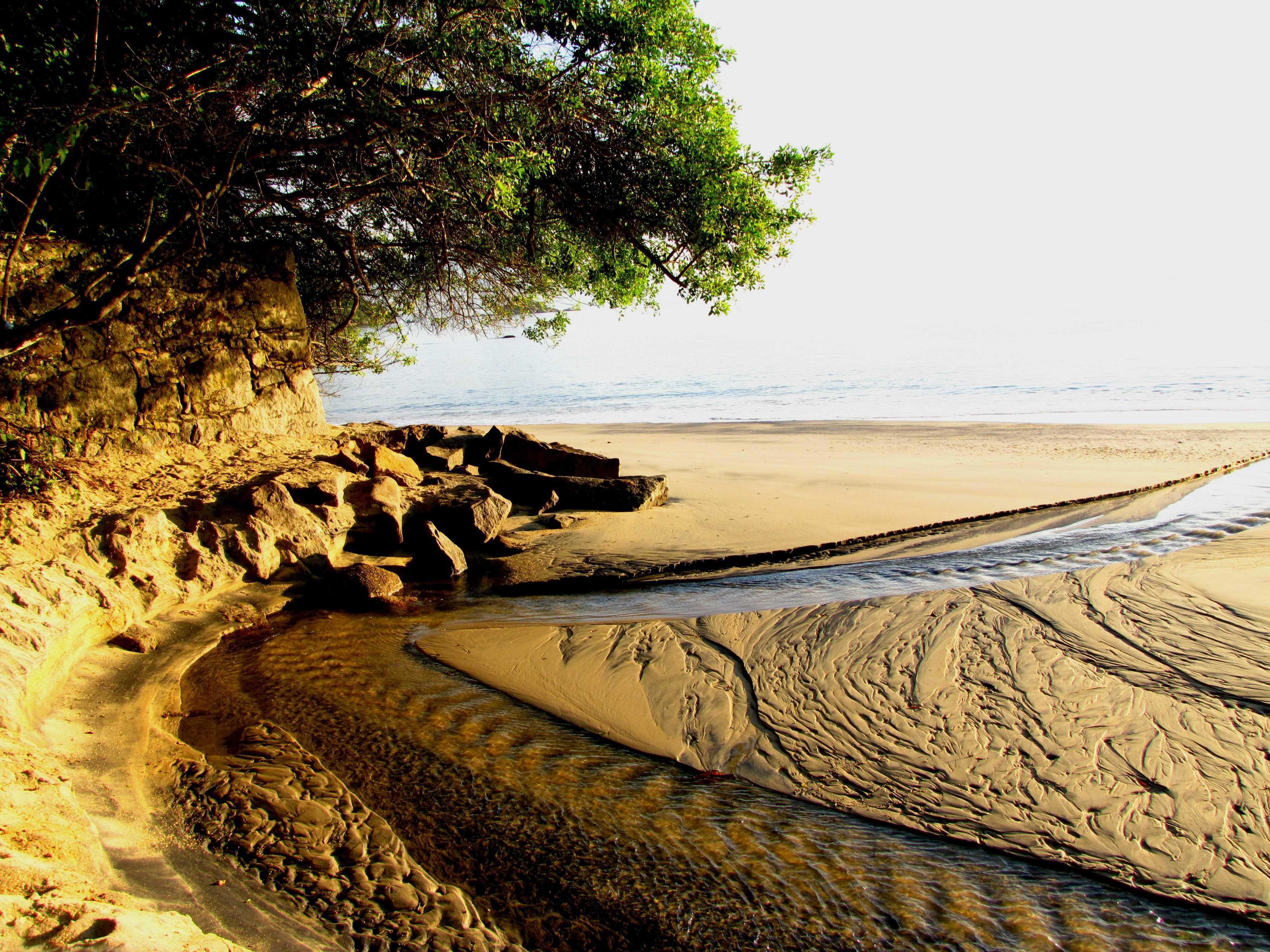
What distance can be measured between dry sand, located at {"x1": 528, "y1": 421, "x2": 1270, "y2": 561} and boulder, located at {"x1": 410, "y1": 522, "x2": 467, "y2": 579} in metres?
1.12

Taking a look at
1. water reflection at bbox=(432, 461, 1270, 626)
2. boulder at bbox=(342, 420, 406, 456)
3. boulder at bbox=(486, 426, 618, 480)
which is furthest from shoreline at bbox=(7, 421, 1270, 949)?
boulder at bbox=(486, 426, 618, 480)

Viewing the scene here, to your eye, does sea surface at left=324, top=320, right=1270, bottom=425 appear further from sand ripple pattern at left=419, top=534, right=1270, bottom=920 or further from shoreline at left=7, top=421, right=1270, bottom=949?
sand ripple pattern at left=419, top=534, right=1270, bottom=920

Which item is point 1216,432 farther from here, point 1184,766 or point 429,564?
point 429,564

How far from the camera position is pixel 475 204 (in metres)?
8.26

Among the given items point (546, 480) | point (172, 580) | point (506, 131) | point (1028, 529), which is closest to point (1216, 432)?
point (1028, 529)

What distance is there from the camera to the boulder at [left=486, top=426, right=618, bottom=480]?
34.7 feet

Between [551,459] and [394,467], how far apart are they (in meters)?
2.46

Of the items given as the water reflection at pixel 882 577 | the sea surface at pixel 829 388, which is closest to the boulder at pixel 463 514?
the water reflection at pixel 882 577

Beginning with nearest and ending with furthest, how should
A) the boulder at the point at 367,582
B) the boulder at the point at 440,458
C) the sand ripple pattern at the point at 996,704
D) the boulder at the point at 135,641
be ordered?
the sand ripple pattern at the point at 996,704
the boulder at the point at 135,641
the boulder at the point at 367,582
the boulder at the point at 440,458

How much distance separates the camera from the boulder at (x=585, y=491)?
9.55 meters

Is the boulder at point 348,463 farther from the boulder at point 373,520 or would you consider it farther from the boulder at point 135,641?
the boulder at point 135,641

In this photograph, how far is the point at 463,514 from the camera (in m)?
8.29

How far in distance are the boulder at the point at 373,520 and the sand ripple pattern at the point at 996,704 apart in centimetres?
213

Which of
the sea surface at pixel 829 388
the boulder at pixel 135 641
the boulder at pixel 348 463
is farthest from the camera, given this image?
the sea surface at pixel 829 388
